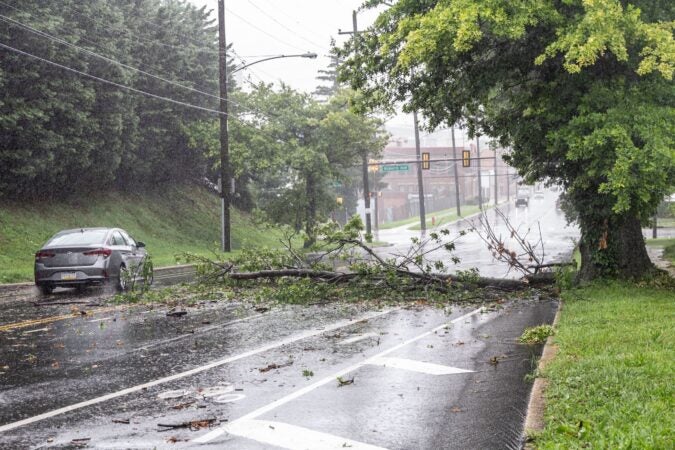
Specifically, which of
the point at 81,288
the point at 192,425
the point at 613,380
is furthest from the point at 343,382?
the point at 81,288

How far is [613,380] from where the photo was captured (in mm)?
6859

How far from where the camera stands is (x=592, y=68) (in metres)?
Result: 15.0

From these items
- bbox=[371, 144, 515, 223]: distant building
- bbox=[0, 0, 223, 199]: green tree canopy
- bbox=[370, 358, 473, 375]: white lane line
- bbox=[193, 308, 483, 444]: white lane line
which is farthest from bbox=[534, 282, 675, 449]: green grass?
bbox=[371, 144, 515, 223]: distant building

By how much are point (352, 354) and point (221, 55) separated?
Result: 2494cm

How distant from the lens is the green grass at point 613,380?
5.28 m

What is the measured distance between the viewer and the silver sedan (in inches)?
686

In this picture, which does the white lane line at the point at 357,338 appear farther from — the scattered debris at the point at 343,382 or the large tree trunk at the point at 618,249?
the large tree trunk at the point at 618,249

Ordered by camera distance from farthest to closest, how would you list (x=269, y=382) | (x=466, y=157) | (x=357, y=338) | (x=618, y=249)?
(x=466, y=157)
(x=618, y=249)
(x=357, y=338)
(x=269, y=382)

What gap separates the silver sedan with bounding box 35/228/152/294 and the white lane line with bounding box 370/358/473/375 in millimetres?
Result: 10171

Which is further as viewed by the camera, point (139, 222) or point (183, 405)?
point (139, 222)

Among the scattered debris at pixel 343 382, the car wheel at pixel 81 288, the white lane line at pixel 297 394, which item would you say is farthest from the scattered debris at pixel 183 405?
the car wheel at pixel 81 288

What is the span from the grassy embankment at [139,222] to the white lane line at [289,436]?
16.8 metres

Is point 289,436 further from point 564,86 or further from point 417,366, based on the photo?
point 564,86

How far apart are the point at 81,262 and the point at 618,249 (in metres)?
11.5
